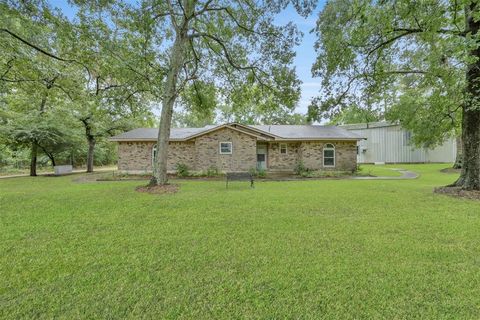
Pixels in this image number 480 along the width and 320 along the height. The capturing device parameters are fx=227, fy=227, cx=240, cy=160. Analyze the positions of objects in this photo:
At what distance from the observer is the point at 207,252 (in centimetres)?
369

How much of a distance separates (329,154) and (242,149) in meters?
6.70

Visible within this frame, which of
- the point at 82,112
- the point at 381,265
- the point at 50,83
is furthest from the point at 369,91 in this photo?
the point at 82,112

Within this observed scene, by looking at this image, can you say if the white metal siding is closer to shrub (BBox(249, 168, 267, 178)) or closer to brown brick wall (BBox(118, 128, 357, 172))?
brown brick wall (BBox(118, 128, 357, 172))

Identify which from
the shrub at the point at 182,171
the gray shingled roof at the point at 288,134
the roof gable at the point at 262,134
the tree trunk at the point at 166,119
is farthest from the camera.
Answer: the gray shingled roof at the point at 288,134

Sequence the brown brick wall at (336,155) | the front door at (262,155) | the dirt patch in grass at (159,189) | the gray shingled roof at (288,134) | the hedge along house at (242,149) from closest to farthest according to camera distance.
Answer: the dirt patch in grass at (159,189) < the hedge along house at (242,149) < the gray shingled roof at (288,134) < the brown brick wall at (336,155) < the front door at (262,155)

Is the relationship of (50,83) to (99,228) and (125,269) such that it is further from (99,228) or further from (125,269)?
(125,269)

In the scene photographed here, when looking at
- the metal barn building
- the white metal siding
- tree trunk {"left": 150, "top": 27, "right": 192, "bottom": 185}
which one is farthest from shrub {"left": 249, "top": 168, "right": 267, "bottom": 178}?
the white metal siding

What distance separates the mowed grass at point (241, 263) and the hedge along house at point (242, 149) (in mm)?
9759

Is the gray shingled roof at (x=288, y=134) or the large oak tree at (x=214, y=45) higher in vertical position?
the large oak tree at (x=214, y=45)

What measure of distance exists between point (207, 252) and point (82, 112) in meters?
20.0

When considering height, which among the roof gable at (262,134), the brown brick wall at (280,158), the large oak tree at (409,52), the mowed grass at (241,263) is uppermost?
the large oak tree at (409,52)

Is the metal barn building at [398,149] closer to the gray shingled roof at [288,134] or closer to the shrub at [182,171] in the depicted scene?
the gray shingled roof at [288,134]

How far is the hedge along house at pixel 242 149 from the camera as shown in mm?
15977

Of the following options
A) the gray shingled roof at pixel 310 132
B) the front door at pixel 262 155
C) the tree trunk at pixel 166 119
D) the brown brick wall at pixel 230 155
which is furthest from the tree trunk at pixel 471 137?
the tree trunk at pixel 166 119
